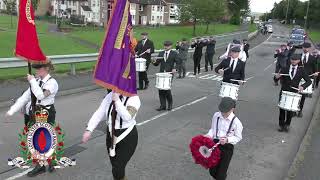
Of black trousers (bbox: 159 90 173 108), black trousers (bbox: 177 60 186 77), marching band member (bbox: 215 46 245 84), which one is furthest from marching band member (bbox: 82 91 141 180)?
black trousers (bbox: 177 60 186 77)

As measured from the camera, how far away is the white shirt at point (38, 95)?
6.47 metres

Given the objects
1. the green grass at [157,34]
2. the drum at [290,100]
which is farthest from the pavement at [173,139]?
the green grass at [157,34]

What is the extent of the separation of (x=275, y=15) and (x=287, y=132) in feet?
596

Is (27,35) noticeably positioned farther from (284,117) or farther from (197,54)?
(197,54)

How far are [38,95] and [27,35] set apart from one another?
950 mm

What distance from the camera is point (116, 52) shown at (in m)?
4.89

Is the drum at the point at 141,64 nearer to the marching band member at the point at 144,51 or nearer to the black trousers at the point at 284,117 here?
the marching band member at the point at 144,51

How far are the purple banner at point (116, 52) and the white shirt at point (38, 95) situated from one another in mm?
1894

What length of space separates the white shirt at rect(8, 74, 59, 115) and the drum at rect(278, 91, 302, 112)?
614cm

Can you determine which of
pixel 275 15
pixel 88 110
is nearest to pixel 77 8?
pixel 88 110

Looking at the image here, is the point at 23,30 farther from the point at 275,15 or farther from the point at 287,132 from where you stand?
the point at 275,15

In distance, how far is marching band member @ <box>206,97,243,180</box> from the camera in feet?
19.6

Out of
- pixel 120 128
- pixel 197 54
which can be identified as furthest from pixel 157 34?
pixel 120 128

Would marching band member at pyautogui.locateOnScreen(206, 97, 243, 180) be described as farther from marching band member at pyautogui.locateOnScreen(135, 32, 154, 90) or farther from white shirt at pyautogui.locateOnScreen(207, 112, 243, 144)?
marching band member at pyautogui.locateOnScreen(135, 32, 154, 90)
